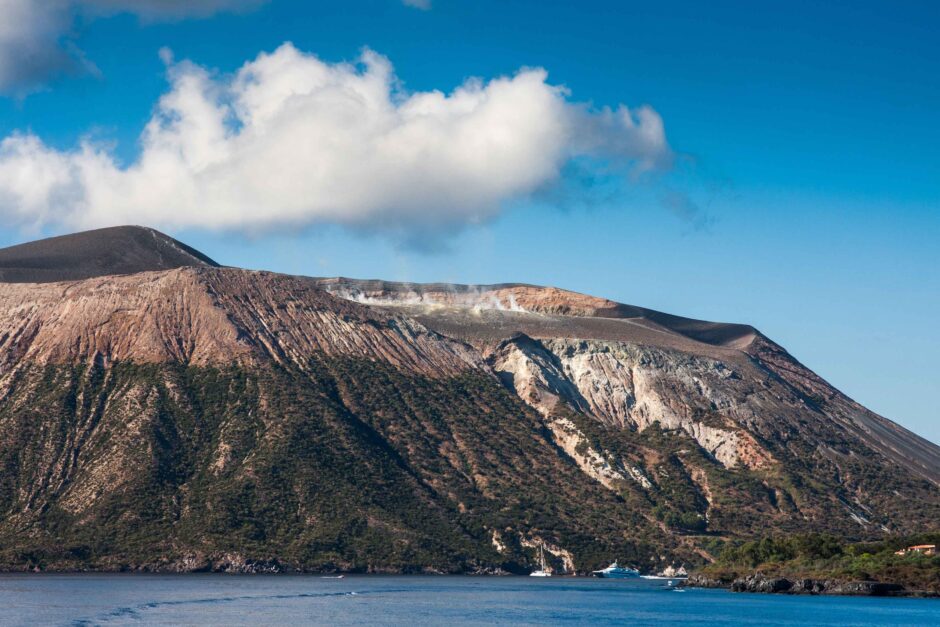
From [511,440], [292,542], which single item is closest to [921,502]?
[511,440]

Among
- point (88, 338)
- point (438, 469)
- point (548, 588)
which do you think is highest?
point (88, 338)

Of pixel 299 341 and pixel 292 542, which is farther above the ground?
pixel 299 341

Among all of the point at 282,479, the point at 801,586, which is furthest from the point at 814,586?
the point at 282,479

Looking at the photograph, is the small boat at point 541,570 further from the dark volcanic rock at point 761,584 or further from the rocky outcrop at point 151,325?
the rocky outcrop at point 151,325

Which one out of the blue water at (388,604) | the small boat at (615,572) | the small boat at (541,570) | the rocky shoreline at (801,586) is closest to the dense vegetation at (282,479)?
the small boat at (541,570)

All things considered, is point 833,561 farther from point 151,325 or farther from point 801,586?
point 151,325

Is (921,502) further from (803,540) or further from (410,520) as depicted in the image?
(410,520)

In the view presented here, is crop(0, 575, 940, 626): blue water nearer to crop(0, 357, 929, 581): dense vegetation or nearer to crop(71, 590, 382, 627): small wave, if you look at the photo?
crop(71, 590, 382, 627): small wave
